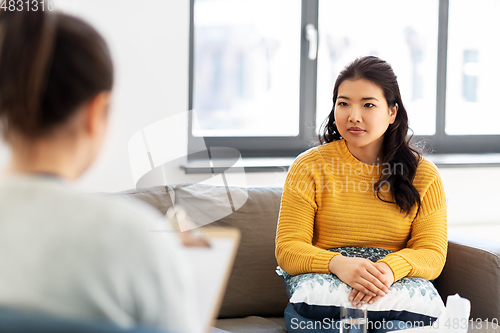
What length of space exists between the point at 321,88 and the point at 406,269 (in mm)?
1423

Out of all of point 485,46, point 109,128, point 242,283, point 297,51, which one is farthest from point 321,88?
point 109,128

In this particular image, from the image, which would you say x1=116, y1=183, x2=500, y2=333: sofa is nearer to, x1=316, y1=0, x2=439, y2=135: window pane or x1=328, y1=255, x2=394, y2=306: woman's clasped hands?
x1=328, y1=255, x2=394, y2=306: woman's clasped hands

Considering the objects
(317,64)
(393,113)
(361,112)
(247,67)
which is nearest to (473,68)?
(317,64)

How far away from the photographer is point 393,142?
165 centimetres

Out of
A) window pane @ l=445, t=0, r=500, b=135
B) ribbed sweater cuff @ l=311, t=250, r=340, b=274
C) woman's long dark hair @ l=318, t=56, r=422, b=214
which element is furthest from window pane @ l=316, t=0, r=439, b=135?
ribbed sweater cuff @ l=311, t=250, r=340, b=274

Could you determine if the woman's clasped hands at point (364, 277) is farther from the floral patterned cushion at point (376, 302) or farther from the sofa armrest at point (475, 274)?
the sofa armrest at point (475, 274)

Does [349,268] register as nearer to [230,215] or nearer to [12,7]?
[230,215]

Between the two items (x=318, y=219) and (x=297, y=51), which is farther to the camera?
(x=297, y=51)

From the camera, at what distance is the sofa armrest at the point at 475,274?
1.54 m

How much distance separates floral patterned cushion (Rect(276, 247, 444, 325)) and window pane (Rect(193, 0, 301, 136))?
4.11 feet

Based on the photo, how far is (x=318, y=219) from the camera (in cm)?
160

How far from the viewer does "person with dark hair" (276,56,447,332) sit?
156 centimetres

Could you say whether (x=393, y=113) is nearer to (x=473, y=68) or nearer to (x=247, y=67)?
(x=247, y=67)

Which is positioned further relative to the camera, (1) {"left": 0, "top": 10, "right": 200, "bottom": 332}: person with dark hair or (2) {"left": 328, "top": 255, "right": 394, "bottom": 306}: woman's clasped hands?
(2) {"left": 328, "top": 255, "right": 394, "bottom": 306}: woman's clasped hands
